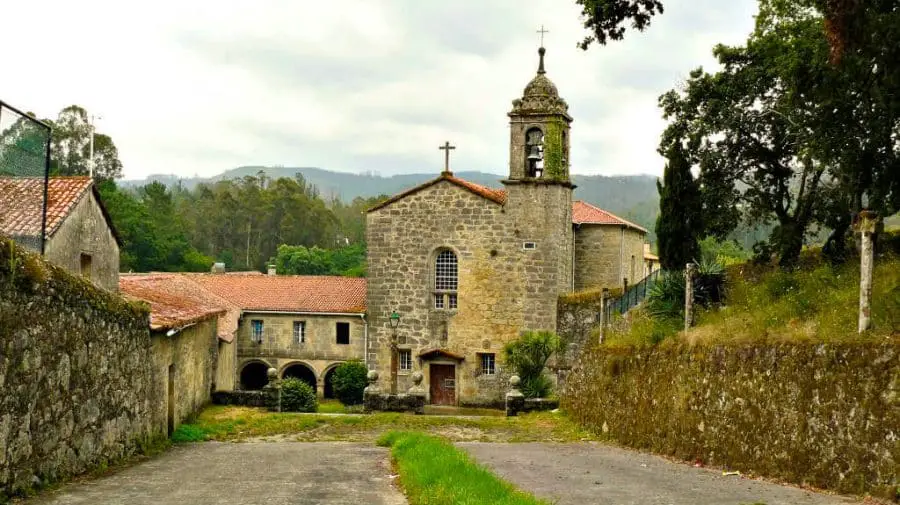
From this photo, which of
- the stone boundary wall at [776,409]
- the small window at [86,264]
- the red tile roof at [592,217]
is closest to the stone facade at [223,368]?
the small window at [86,264]

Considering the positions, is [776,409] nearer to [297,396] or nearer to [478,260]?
[297,396]

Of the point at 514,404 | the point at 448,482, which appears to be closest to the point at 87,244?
the point at 514,404

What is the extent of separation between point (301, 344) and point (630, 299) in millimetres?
21168

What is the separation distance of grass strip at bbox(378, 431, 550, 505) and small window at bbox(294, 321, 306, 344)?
31.8 meters

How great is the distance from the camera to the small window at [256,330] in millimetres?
44719

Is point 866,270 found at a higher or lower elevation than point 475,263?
lower

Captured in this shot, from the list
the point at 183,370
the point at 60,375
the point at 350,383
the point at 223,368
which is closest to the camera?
the point at 60,375

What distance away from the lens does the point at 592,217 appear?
39.4 metres

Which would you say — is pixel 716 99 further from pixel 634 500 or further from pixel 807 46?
pixel 634 500

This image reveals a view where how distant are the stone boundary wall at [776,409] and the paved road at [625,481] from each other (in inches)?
15.3

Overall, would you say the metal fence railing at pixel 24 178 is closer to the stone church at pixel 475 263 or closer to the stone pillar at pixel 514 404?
the stone pillar at pixel 514 404

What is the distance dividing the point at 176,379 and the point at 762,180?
1552cm

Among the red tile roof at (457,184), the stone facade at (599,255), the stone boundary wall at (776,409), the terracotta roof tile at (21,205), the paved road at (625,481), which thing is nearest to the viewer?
the paved road at (625,481)

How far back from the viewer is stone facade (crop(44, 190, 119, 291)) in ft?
63.6
